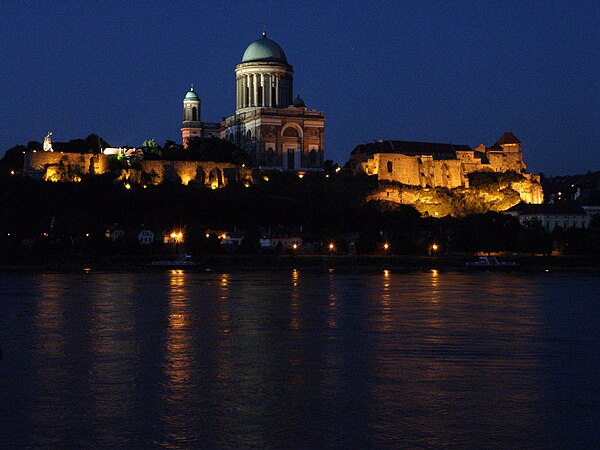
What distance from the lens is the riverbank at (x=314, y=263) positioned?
161ft

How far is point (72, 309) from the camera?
82.3 feet

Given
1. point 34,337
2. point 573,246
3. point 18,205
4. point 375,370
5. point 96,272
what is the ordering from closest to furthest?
point 375,370 → point 34,337 → point 96,272 → point 573,246 → point 18,205

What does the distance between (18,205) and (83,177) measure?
5862mm

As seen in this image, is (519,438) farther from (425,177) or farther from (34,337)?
(425,177)

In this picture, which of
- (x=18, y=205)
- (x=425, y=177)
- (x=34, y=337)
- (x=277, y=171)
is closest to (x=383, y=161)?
(x=425, y=177)

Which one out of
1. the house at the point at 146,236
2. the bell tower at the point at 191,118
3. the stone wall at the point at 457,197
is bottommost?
the house at the point at 146,236

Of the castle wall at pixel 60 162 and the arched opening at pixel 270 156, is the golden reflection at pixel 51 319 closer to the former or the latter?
the castle wall at pixel 60 162

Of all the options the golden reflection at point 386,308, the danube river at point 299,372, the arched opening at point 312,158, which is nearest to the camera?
the danube river at point 299,372

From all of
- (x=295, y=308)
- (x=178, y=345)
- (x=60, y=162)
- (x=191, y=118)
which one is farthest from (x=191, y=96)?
(x=178, y=345)

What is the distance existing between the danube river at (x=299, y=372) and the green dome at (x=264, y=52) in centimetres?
4428

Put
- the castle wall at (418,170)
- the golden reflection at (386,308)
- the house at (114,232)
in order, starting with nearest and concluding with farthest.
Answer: the golden reflection at (386,308) < the house at (114,232) < the castle wall at (418,170)

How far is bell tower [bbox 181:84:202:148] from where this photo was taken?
74.1 meters

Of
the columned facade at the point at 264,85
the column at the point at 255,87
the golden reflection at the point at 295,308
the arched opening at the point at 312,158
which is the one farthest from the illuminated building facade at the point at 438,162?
the golden reflection at the point at 295,308

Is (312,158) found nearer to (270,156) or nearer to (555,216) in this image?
(270,156)
